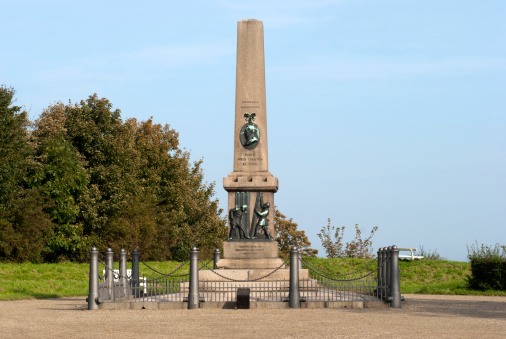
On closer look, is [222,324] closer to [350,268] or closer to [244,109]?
[244,109]

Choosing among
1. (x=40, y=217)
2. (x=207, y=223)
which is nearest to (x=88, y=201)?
(x=40, y=217)

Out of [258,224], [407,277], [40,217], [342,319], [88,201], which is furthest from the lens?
[88,201]

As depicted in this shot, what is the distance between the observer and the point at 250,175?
23.0 m

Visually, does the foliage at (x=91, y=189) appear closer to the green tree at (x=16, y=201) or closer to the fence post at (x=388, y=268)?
the green tree at (x=16, y=201)

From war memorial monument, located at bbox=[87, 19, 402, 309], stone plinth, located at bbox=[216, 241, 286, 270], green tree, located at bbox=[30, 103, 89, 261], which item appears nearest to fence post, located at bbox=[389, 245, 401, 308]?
war memorial monument, located at bbox=[87, 19, 402, 309]

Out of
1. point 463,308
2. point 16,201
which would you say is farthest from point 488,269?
point 16,201

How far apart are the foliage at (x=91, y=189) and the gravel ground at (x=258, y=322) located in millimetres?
22472

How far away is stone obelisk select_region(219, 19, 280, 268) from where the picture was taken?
22578mm

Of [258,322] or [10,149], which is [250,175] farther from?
[10,149]

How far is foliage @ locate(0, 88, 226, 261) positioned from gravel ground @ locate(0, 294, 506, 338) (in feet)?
73.7

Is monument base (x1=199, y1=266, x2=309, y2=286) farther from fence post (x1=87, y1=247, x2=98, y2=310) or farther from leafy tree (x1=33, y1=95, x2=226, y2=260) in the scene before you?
leafy tree (x1=33, y1=95, x2=226, y2=260)

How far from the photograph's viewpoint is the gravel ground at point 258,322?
12305 mm

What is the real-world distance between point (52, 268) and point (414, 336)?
25060 mm

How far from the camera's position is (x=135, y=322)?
14414 millimetres
